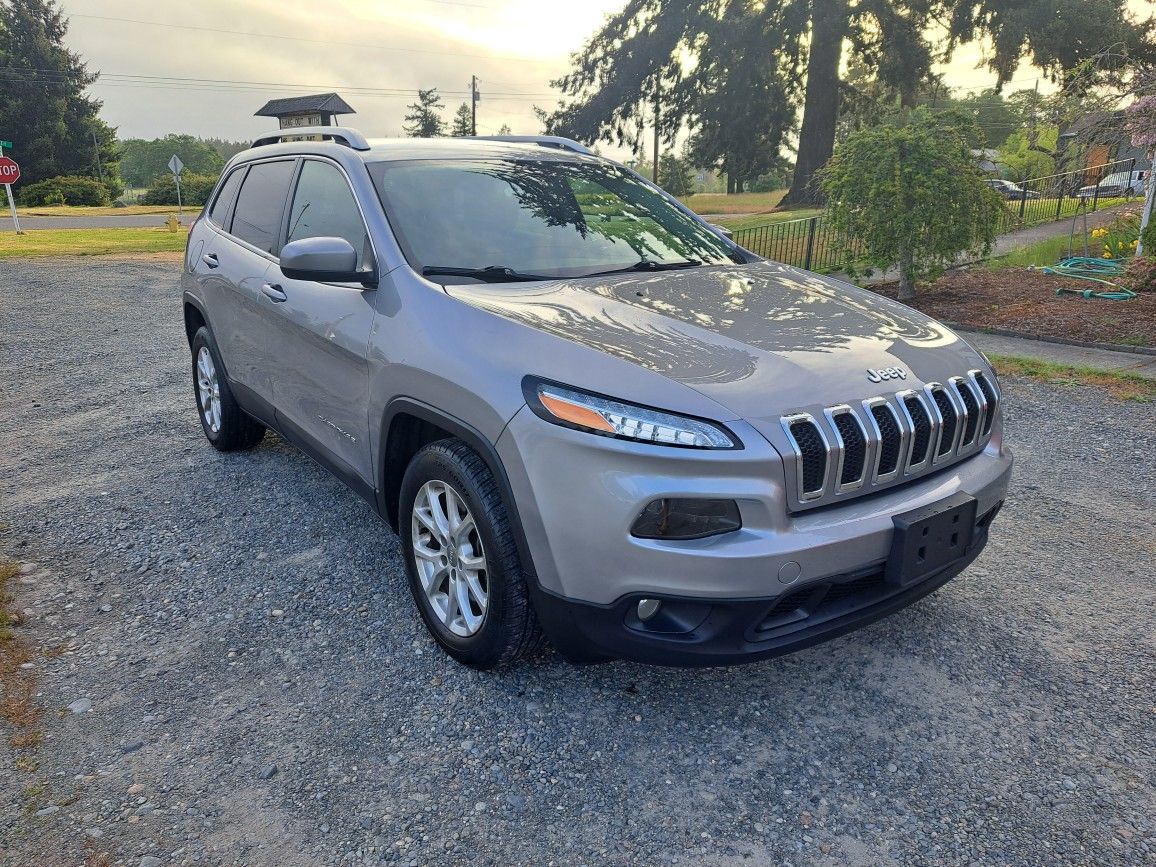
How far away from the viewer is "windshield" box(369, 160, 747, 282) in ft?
10.9

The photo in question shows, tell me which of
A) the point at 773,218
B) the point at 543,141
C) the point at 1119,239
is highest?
the point at 543,141

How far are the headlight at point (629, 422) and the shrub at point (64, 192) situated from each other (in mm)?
55629

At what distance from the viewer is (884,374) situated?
266cm

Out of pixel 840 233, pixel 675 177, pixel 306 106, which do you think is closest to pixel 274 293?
pixel 840 233

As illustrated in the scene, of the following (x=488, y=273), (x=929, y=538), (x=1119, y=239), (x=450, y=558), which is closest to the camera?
(x=929, y=538)

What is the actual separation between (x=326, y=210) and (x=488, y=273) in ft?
3.26

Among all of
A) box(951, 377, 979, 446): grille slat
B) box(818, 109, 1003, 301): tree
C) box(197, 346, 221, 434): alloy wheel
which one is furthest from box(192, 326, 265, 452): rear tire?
box(818, 109, 1003, 301): tree

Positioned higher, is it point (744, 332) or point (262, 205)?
point (262, 205)

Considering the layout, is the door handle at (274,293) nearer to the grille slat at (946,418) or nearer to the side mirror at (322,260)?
the side mirror at (322,260)

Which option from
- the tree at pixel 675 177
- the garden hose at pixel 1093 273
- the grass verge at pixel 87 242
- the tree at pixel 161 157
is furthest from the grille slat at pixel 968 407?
the tree at pixel 161 157

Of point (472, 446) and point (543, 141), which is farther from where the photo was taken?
point (543, 141)

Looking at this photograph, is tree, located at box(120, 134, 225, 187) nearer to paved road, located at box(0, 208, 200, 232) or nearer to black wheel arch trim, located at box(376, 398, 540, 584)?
paved road, located at box(0, 208, 200, 232)

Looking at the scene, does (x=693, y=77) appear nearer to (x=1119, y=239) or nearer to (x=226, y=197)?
(x=1119, y=239)

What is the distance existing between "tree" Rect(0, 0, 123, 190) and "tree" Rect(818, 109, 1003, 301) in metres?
60.2
